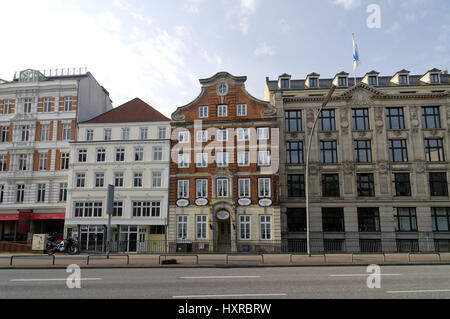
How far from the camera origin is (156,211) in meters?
32.8

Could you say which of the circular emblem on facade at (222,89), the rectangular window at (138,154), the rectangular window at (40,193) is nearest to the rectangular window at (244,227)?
the rectangular window at (138,154)

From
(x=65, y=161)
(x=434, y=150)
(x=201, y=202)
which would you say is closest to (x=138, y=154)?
(x=65, y=161)

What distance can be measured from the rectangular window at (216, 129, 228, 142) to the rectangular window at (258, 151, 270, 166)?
409 centimetres

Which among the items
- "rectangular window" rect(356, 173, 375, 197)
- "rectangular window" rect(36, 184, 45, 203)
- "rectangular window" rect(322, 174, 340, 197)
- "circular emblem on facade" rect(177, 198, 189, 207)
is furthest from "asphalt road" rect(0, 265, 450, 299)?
"rectangular window" rect(36, 184, 45, 203)

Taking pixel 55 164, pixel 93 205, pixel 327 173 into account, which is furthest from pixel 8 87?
pixel 327 173

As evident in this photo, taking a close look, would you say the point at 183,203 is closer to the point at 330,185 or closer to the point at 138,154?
the point at 138,154

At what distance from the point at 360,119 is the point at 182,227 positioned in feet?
75.2

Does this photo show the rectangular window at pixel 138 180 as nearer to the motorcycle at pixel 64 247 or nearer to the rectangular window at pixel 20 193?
the motorcycle at pixel 64 247

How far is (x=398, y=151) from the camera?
33.6 metres

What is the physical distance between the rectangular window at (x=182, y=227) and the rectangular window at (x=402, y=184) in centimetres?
2260

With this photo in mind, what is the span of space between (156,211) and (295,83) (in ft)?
76.6

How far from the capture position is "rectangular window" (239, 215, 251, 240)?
30.8 m

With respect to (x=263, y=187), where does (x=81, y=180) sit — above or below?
above

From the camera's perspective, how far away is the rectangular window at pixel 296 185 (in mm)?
33531
